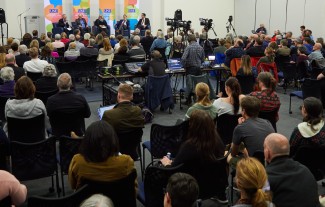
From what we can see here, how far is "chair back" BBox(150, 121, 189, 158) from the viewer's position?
4.50m

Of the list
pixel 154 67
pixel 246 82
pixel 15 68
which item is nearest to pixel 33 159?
pixel 15 68

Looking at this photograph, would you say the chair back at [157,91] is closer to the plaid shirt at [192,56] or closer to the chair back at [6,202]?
the plaid shirt at [192,56]

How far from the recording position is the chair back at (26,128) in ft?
15.3

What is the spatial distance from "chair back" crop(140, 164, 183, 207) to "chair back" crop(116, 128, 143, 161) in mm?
1176

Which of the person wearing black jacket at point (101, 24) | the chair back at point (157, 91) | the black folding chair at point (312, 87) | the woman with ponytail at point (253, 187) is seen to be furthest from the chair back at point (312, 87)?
the person wearing black jacket at point (101, 24)

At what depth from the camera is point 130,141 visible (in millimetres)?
4523

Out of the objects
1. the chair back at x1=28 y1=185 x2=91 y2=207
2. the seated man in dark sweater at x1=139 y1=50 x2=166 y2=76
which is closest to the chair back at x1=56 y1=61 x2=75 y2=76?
the seated man in dark sweater at x1=139 y1=50 x2=166 y2=76

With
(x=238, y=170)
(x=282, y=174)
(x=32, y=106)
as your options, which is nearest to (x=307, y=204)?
(x=282, y=174)

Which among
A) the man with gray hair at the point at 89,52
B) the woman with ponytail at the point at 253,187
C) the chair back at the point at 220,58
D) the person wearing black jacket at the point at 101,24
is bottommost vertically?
the woman with ponytail at the point at 253,187

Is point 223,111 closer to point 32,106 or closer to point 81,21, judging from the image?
point 32,106

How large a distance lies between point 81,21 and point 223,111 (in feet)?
45.0

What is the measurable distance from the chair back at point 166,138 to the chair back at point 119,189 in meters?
1.46

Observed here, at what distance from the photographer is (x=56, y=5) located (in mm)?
17656

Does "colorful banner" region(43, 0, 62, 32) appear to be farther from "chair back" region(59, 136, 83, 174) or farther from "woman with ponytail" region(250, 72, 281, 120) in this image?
"chair back" region(59, 136, 83, 174)
